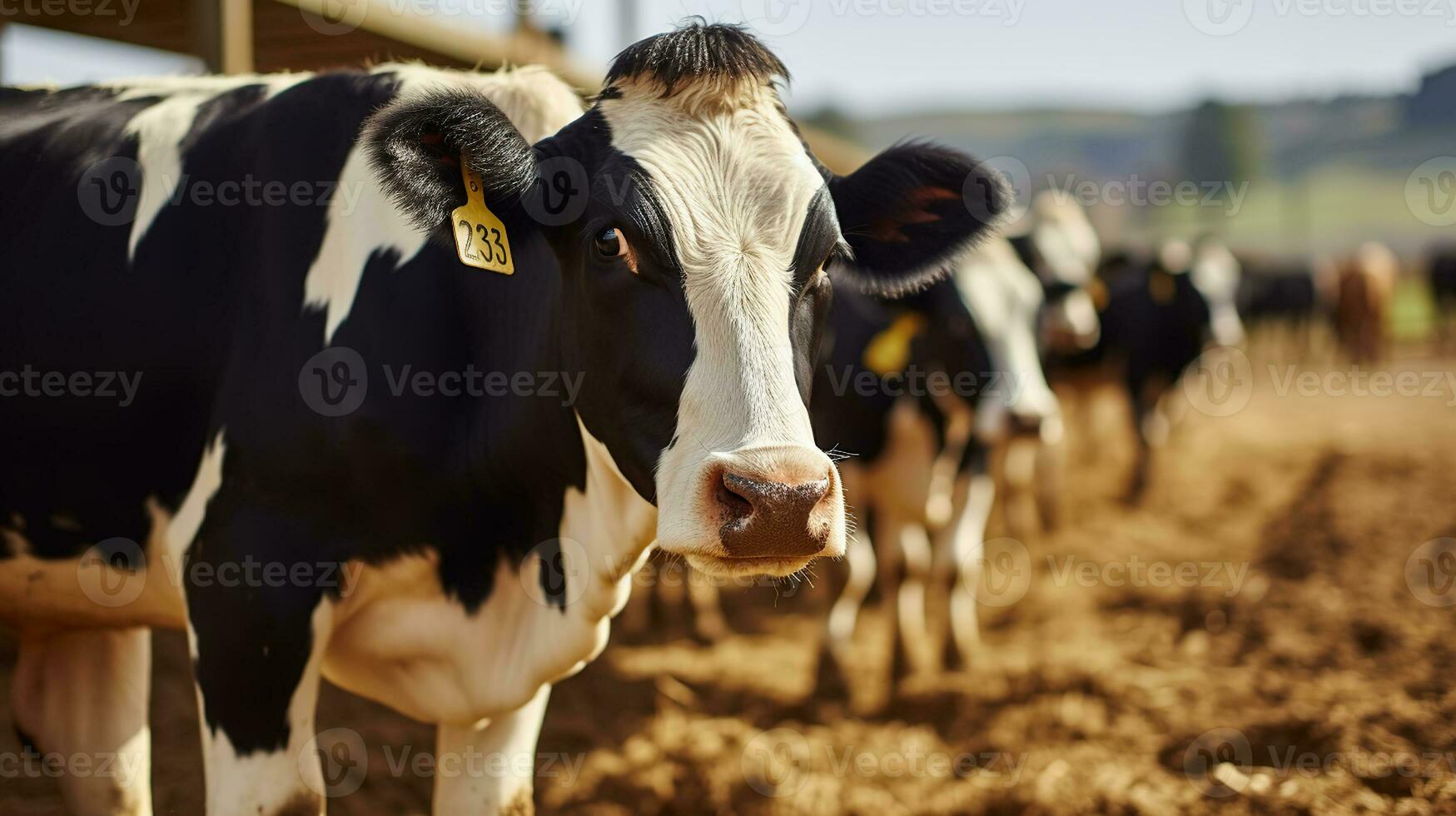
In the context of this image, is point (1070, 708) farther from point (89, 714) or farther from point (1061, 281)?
point (1061, 281)

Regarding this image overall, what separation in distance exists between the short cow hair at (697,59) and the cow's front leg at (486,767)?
1566mm

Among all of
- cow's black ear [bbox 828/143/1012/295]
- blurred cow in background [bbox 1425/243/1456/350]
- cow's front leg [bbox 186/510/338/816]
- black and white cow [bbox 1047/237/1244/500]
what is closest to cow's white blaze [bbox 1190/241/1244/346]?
black and white cow [bbox 1047/237/1244/500]

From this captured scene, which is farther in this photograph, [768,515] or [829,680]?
[829,680]

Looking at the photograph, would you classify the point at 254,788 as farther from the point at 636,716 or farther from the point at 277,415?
the point at 636,716

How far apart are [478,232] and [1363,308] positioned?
26.2m

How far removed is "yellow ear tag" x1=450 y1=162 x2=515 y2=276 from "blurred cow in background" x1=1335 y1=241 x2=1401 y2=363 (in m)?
25.6

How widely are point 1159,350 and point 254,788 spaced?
1142cm

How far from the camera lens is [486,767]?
3107 mm

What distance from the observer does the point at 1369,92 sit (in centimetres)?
9869

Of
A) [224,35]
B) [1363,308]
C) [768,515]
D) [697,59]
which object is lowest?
[1363,308]

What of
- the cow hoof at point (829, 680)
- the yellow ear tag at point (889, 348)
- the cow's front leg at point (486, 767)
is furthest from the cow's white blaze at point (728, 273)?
the cow hoof at point (829, 680)

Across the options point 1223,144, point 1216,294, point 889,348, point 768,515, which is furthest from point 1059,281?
point 1223,144

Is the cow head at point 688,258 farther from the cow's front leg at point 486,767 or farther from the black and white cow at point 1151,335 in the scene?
the black and white cow at point 1151,335

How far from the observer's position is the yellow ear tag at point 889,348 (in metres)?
6.05
